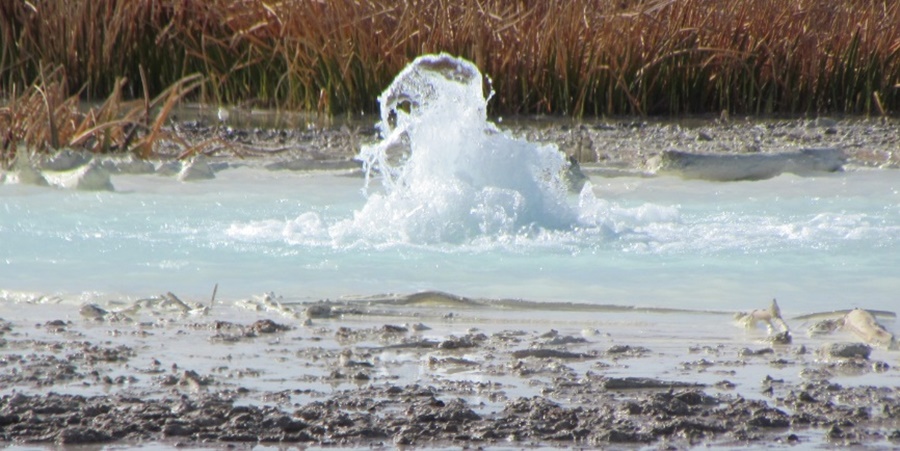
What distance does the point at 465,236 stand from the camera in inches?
218

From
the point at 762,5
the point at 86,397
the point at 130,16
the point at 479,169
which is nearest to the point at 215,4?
the point at 130,16

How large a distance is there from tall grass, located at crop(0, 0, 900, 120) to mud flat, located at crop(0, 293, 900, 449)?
6.53 m

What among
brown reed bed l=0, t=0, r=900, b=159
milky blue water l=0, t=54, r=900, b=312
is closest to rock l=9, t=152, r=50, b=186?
milky blue water l=0, t=54, r=900, b=312

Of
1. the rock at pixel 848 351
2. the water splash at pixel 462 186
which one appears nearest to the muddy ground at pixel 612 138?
the water splash at pixel 462 186

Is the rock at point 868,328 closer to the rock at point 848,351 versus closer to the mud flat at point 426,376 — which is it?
the mud flat at point 426,376

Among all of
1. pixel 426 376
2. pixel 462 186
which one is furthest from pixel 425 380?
pixel 462 186

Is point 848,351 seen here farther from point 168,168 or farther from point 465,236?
point 168,168

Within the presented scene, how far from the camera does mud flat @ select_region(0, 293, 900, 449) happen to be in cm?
260

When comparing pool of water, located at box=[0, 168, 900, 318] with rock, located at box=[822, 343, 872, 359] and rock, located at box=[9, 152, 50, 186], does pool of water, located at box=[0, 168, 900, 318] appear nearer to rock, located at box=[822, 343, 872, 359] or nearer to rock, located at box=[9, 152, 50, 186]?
rock, located at box=[9, 152, 50, 186]

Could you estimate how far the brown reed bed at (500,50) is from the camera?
1048cm

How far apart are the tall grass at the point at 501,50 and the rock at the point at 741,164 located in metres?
2.82

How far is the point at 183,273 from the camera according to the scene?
4.73m

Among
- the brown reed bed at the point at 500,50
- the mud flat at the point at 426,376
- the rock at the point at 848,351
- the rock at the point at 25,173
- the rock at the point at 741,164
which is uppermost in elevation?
the brown reed bed at the point at 500,50

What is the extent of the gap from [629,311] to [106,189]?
11.6 ft
